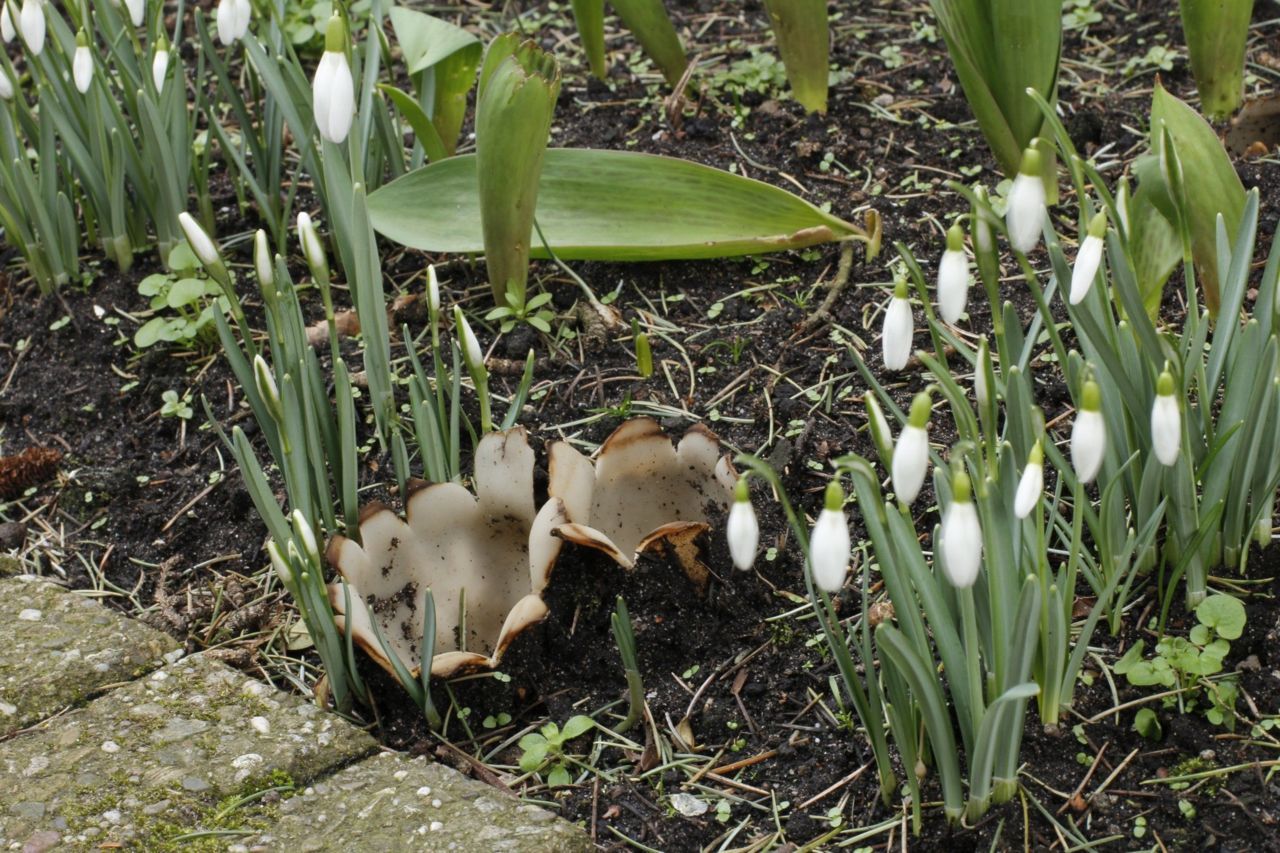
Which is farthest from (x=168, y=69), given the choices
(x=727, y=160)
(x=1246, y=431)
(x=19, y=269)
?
(x=1246, y=431)

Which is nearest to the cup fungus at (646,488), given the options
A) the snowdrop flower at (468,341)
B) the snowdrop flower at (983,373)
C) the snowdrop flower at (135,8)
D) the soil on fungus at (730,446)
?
the soil on fungus at (730,446)

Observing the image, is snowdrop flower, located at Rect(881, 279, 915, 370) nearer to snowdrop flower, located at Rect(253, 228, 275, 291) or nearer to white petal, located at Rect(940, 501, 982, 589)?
white petal, located at Rect(940, 501, 982, 589)

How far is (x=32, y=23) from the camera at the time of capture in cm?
247

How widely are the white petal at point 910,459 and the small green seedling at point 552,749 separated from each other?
0.78m

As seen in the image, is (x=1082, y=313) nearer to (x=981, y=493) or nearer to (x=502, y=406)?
(x=981, y=493)

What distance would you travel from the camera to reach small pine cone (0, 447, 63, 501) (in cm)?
262

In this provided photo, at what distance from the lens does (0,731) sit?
1.95m

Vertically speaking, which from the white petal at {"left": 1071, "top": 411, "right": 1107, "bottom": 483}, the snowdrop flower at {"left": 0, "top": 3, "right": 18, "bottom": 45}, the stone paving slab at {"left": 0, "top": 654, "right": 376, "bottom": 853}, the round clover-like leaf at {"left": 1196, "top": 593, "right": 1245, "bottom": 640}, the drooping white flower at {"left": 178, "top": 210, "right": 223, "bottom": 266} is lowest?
the stone paving slab at {"left": 0, "top": 654, "right": 376, "bottom": 853}

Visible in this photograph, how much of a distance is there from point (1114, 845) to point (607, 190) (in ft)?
5.11

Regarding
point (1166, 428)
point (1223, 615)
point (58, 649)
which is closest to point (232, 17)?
point (58, 649)

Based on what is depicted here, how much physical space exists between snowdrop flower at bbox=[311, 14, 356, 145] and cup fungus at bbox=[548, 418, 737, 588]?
58 centimetres

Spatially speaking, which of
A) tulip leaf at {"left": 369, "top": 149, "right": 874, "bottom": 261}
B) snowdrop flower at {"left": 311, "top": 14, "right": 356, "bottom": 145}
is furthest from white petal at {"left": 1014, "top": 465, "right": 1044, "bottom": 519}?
tulip leaf at {"left": 369, "top": 149, "right": 874, "bottom": 261}

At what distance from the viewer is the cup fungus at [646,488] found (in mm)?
2016

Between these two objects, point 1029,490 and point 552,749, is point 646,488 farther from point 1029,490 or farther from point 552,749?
point 1029,490
